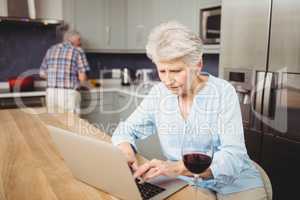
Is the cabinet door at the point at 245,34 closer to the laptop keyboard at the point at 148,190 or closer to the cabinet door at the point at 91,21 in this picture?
the laptop keyboard at the point at 148,190

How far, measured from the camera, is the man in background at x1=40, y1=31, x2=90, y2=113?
332cm

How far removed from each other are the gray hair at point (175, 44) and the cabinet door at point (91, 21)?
274cm

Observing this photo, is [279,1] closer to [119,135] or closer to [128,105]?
[119,135]

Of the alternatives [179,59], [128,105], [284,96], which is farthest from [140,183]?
[128,105]

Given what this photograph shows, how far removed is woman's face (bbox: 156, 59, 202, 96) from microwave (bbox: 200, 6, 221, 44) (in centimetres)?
142

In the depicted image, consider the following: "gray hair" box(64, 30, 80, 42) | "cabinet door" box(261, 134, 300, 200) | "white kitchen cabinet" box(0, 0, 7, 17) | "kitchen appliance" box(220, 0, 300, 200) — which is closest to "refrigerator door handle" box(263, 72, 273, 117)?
"kitchen appliance" box(220, 0, 300, 200)

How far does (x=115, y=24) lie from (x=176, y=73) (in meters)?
2.87

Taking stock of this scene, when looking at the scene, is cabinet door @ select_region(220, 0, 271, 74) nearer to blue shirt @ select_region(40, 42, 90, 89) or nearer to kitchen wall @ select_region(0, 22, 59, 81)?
blue shirt @ select_region(40, 42, 90, 89)

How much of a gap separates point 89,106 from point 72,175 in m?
2.62

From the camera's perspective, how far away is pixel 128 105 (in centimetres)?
347

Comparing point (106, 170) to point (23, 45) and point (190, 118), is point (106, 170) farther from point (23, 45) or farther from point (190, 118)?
point (23, 45)

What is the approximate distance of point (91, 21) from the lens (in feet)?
12.4

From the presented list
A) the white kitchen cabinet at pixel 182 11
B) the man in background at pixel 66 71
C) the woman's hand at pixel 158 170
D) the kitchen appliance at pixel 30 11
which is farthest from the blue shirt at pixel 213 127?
the kitchen appliance at pixel 30 11

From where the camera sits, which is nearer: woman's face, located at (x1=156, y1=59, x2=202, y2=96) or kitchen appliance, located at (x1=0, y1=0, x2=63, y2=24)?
woman's face, located at (x1=156, y1=59, x2=202, y2=96)
